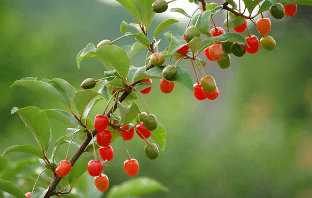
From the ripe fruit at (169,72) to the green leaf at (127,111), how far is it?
0.12 meters

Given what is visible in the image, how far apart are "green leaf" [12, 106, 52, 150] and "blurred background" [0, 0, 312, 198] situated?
3999 mm

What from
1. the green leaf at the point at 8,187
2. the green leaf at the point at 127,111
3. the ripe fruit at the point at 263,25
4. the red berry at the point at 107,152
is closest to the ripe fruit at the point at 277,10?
the ripe fruit at the point at 263,25

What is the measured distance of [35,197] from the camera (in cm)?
96

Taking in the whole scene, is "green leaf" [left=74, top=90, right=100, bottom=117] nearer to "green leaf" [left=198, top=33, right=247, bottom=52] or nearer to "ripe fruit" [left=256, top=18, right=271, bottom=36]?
"green leaf" [left=198, top=33, right=247, bottom=52]

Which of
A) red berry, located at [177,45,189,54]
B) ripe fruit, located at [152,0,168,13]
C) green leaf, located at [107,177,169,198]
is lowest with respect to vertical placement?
green leaf, located at [107,177,169,198]

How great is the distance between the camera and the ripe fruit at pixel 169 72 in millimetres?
871

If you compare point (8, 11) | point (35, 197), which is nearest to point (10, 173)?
point (35, 197)

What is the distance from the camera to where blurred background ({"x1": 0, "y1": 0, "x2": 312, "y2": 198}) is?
18.4 ft

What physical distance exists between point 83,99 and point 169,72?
0.24 meters

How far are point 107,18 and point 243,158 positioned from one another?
987cm

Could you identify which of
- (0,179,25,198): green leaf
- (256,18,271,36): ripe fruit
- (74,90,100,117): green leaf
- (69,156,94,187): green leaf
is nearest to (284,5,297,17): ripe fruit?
(256,18,271,36): ripe fruit

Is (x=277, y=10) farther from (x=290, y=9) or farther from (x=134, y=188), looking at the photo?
(x=134, y=188)

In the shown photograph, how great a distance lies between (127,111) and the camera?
0.94m

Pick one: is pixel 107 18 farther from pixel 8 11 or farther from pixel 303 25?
pixel 303 25
